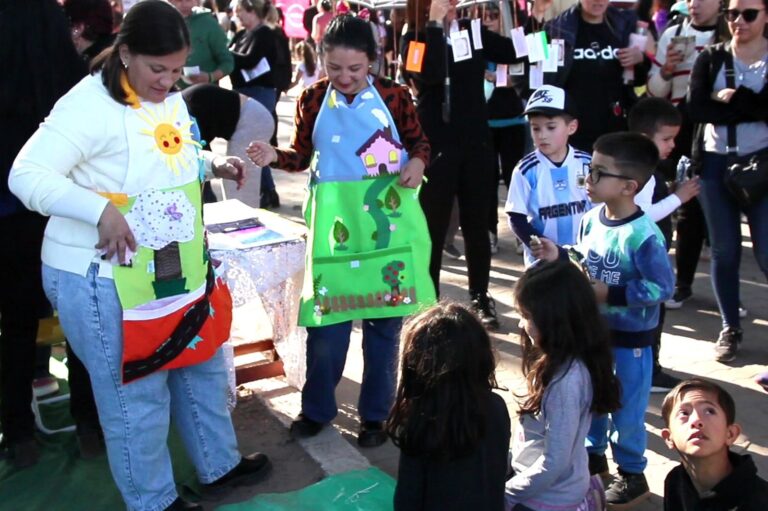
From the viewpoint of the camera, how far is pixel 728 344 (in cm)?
460

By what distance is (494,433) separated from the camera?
8.02 ft

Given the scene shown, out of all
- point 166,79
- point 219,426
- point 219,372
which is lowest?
point 219,426

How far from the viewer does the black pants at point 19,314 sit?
3432 mm

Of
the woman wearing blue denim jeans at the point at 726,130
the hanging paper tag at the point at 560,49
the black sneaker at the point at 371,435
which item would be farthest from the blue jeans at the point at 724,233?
the black sneaker at the point at 371,435

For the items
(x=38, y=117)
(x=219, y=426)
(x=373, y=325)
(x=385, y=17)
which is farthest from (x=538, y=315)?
(x=385, y=17)

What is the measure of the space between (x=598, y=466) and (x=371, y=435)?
93 centimetres

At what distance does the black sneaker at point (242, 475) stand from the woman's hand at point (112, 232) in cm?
116

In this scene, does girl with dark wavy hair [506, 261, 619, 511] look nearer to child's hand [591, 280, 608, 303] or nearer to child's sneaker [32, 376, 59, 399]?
child's hand [591, 280, 608, 303]

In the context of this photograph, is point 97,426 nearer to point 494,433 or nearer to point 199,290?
point 199,290

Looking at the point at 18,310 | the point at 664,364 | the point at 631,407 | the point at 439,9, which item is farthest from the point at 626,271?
the point at 18,310

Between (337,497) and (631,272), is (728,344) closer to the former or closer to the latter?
(631,272)

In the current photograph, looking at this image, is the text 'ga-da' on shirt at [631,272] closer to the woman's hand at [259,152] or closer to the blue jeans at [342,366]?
the blue jeans at [342,366]

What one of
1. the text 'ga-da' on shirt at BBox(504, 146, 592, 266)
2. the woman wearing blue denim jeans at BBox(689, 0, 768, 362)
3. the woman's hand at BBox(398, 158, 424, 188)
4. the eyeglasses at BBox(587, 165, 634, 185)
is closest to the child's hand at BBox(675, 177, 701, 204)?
the text 'ga-da' on shirt at BBox(504, 146, 592, 266)

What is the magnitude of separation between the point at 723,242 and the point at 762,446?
1.23 metres
